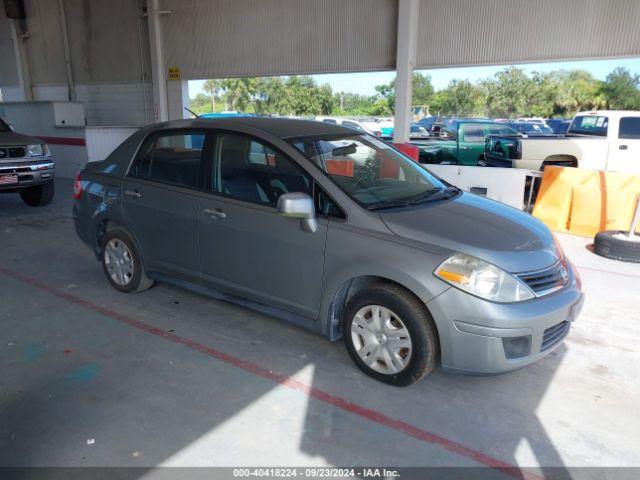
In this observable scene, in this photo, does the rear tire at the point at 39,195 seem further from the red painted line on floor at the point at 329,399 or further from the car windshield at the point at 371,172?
the car windshield at the point at 371,172

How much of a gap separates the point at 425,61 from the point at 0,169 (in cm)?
790

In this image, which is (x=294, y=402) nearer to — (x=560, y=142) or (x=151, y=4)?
(x=560, y=142)

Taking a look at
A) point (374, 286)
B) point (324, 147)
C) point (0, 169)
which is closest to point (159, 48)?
point (0, 169)

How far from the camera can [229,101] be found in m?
59.0

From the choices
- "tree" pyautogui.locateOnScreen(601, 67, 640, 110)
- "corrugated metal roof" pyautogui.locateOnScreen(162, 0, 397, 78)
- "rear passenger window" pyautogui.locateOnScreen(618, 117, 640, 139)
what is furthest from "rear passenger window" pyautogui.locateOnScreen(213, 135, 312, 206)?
"tree" pyautogui.locateOnScreen(601, 67, 640, 110)

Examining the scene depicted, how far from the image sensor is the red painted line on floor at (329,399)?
2725mm

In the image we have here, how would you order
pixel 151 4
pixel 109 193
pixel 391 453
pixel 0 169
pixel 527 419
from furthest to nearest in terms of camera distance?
pixel 151 4, pixel 0 169, pixel 109 193, pixel 527 419, pixel 391 453

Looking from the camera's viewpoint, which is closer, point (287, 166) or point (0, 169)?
point (287, 166)

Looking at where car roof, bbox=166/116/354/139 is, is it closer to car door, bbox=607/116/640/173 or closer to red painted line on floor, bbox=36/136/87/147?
car door, bbox=607/116/640/173

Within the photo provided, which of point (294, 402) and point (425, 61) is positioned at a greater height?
point (425, 61)

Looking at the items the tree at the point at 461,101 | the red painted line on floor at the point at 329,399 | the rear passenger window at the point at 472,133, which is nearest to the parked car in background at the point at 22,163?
the red painted line on floor at the point at 329,399

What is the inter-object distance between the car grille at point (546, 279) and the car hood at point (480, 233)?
43 millimetres

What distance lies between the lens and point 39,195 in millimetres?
9305

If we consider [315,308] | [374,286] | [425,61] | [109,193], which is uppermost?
[425,61]
